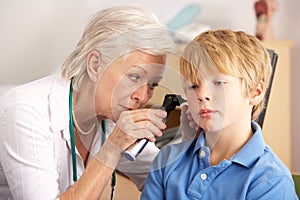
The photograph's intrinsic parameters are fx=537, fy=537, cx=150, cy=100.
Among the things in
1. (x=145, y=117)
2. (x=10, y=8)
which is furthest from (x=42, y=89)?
(x=10, y=8)

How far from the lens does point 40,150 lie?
0.96m

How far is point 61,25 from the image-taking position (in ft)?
6.36

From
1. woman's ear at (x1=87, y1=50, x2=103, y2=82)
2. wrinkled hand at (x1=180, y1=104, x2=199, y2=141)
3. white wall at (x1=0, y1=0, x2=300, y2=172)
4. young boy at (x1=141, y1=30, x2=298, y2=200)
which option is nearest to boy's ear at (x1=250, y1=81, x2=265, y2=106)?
young boy at (x1=141, y1=30, x2=298, y2=200)

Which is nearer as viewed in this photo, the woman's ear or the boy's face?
the boy's face

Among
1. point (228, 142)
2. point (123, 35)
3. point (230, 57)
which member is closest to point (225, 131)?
point (228, 142)

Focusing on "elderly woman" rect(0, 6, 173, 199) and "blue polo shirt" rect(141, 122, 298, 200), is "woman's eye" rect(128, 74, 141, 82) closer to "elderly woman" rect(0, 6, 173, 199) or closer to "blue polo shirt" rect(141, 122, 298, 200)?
"elderly woman" rect(0, 6, 173, 199)

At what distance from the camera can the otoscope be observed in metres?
0.90

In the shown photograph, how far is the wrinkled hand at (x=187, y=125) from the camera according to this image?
919 mm

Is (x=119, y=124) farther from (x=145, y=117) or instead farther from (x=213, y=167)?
(x=213, y=167)

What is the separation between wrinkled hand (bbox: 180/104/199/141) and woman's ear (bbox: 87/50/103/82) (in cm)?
17

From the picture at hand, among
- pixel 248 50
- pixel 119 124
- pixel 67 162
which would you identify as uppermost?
pixel 248 50

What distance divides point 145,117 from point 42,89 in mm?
241

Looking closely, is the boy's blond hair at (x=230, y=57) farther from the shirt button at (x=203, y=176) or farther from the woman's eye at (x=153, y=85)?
the shirt button at (x=203, y=176)

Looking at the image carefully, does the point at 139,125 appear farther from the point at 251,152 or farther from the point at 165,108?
the point at 251,152
